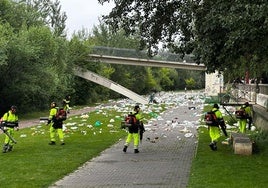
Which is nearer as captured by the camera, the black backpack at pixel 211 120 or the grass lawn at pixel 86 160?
the grass lawn at pixel 86 160

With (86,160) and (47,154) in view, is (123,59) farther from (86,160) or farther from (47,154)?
(86,160)

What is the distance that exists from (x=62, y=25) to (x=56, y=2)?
4.44 meters

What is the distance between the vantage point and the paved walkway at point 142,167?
490 inches

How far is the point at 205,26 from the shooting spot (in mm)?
13766

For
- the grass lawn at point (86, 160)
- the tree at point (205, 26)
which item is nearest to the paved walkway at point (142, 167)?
the grass lawn at point (86, 160)

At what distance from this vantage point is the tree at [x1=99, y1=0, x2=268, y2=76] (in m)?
11.9

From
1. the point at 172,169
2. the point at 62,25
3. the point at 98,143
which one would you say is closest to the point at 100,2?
the point at 98,143

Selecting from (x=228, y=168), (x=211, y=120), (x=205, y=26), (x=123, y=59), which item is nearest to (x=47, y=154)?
(x=211, y=120)

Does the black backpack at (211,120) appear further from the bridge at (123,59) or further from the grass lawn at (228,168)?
the bridge at (123,59)

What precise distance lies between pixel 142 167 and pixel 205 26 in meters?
4.75

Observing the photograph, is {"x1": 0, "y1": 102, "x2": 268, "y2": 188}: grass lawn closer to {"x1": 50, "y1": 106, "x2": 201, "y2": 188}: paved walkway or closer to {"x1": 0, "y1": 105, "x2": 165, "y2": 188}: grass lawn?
{"x1": 0, "y1": 105, "x2": 165, "y2": 188}: grass lawn

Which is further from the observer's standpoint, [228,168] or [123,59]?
[123,59]

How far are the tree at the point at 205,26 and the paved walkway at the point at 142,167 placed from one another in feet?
11.5

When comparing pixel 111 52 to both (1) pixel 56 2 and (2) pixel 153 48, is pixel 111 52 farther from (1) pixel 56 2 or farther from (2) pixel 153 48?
(2) pixel 153 48
